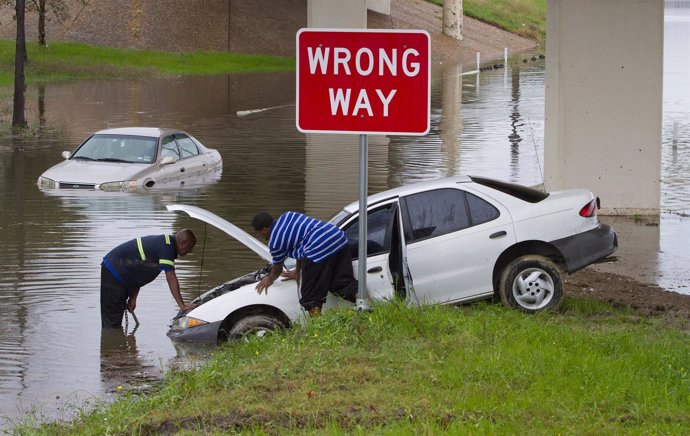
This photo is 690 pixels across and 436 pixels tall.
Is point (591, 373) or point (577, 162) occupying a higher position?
point (577, 162)

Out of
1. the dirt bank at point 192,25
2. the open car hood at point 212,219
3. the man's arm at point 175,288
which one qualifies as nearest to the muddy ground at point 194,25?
the dirt bank at point 192,25

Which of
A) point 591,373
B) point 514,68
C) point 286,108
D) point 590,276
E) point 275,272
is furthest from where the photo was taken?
point 514,68

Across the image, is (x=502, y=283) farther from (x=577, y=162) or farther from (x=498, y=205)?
(x=577, y=162)

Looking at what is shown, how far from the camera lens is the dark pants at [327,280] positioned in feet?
33.8

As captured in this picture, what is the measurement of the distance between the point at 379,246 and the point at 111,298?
9.10 feet

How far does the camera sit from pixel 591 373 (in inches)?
308

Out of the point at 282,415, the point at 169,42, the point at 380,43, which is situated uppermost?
the point at 169,42

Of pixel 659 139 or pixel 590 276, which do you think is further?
pixel 659 139

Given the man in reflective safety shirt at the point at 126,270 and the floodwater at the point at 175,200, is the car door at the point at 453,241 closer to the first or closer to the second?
the man in reflective safety shirt at the point at 126,270

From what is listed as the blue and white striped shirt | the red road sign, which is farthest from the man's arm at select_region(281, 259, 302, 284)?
the red road sign

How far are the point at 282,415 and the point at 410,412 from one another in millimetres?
752

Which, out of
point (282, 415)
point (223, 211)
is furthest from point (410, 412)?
point (223, 211)

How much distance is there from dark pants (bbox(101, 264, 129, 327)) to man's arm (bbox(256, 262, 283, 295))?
195 centimetres

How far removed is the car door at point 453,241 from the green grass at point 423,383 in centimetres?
131
